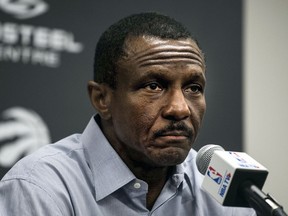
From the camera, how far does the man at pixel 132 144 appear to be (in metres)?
1.24

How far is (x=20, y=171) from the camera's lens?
1.24 m

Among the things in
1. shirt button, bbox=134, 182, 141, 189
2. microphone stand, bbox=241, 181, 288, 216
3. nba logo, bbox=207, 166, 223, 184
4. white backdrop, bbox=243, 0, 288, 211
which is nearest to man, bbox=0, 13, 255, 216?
shirt button, bbox=134, 182, 141, 189

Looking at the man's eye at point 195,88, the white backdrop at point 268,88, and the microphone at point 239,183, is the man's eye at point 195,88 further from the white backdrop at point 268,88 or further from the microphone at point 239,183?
the white backdrop at point 268,88

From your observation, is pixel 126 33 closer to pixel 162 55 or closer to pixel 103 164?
pixel 162 55

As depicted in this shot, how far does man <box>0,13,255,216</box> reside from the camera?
4.06ft

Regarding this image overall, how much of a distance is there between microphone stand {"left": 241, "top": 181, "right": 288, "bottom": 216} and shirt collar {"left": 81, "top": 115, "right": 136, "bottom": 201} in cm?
47

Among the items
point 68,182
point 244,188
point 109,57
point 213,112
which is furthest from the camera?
point 213,112

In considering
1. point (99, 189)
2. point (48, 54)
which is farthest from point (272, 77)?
point (99, 189)

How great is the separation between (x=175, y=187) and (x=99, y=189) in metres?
0.26

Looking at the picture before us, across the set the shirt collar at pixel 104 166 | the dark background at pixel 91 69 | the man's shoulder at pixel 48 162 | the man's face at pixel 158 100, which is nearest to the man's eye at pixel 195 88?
the man's face at pixel 158 100

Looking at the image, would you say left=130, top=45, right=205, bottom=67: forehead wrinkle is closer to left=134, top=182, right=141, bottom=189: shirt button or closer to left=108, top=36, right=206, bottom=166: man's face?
left=108, top=36, right=206, bottom=166: man's face

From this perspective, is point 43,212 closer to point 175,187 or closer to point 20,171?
point 20,171

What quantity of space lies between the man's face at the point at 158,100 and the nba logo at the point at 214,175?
A: 22 centimetres

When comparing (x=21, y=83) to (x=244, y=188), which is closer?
(x=244, y=188)
